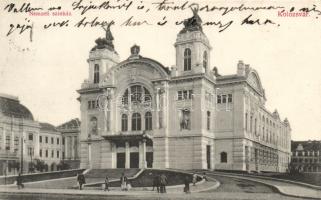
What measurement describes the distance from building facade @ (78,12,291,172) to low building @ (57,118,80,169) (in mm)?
32178

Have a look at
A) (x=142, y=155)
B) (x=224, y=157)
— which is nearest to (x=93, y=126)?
Result: (x=142, y=155)

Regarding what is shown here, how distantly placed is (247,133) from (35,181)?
22218 millimetres

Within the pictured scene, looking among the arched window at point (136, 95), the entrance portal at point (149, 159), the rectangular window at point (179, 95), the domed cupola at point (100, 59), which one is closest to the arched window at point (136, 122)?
the arched window at point (136, 95)

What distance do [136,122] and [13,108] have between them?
2470cm

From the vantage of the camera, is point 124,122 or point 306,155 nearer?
point 124,122

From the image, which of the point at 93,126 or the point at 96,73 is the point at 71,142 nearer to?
the point at 93,126

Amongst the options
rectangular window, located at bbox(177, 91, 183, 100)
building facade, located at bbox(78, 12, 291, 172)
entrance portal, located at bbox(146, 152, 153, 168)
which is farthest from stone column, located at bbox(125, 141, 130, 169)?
rectangular window, located at bbox(177, 91, 183, 100)

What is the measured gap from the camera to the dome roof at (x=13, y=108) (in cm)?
6412

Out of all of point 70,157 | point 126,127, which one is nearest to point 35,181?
point 126,127

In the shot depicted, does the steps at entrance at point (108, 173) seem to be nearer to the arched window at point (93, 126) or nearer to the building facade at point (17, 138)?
the arched window at point (93, 126)

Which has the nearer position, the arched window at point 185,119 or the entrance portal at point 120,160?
the arched window at point 185,119

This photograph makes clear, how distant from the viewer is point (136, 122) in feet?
167

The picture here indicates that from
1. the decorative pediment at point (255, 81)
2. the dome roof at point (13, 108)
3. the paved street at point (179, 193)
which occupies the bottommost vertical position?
the paved street at point (179, 193)

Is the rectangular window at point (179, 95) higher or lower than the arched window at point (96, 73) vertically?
lower
